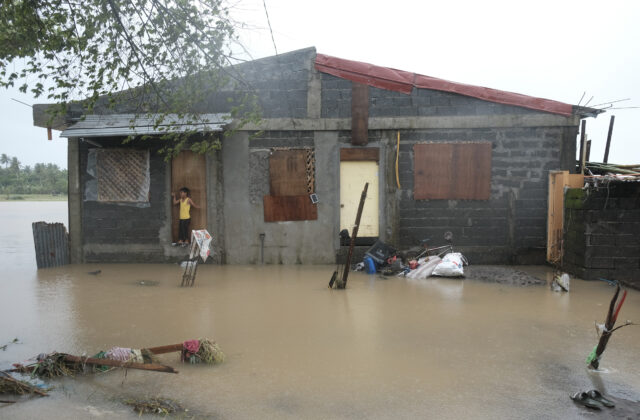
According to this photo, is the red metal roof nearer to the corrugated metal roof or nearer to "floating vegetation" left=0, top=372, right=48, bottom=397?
the corrugated metal roof

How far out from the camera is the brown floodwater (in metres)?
4.07

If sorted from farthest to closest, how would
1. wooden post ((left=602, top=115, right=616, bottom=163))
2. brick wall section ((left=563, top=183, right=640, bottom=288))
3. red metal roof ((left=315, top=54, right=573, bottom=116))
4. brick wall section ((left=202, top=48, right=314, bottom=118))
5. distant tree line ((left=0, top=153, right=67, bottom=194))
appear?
distant tree line ((left=0, top=153, right=67, bottom=194)) < wooden post ((left=602, top=115, right=616, bottom=163)) < brick wall section ((left=202, top=48, right=314, bottom=118)) < red metal roof ((left=315, top=54, right=573, bottom=116)) < brick wall section ((left=563, top=183, right=640, bottom=288))

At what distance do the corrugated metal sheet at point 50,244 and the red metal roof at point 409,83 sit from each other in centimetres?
666

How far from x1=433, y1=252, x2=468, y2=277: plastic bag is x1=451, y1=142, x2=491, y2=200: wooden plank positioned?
180 cm

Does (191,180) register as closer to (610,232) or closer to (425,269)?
(425,269)

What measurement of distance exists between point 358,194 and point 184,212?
150 inches

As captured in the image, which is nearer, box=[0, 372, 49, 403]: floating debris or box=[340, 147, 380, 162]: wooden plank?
box=[0, 372, 49, 403]: floating debris

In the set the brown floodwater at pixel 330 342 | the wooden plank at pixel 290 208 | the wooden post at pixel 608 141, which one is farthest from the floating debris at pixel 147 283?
the wooden post at pixel 608 141

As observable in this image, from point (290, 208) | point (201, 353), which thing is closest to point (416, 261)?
point (290, 208)

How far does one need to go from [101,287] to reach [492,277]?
6.96 metres

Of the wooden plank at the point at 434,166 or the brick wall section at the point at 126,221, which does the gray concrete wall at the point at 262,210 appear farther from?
the wooden plank at the point at 434,166

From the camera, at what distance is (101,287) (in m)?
8.85

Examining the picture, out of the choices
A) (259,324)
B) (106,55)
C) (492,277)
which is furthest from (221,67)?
(492,277)

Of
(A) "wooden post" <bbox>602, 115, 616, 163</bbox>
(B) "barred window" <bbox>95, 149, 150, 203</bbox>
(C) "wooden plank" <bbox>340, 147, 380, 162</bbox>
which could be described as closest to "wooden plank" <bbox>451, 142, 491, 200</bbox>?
(C) "wooden plank" <bbox>340, 147, 380, 162</bbox>
